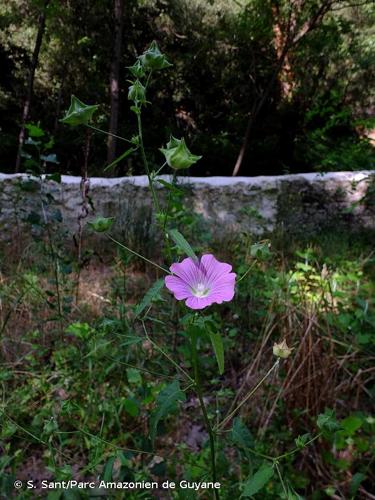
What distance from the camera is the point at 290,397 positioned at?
1609 mm

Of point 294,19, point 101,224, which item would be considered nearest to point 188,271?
point 101,224

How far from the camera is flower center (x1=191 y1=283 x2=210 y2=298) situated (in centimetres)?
79

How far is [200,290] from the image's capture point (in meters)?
0.81

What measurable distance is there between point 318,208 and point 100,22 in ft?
17.5

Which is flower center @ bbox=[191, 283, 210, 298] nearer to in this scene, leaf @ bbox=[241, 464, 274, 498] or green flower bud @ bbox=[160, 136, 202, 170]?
green flower bud @ bbox=[160, 136, 202, 170]

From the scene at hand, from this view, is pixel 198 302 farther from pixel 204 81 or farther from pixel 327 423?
pixel 204 81

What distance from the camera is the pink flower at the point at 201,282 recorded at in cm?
75

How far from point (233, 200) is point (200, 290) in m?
3.34

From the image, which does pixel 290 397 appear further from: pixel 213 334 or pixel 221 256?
pixel 221 256

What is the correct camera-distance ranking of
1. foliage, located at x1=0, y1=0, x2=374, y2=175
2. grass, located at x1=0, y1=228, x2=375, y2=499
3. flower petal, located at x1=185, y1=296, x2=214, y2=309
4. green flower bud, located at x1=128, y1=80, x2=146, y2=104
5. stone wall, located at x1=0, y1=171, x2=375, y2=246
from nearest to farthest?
flower petal, located at x1=185, y1=296, x2=214, y2=309, green flower bud, located at x1=128, y1=80, x2=146, y2=104, grass, located at x1=0, y1=228, x2=375, y2=499, stone wall, located at x1=0, y1=171, x2=375, y2=246, foliage, located at x1=0, y1=0, x2=374, y2=175

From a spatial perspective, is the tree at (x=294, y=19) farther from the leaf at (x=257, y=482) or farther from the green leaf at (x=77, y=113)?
the leaf at (x=257, y=482)

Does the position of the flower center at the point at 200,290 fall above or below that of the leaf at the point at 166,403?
above

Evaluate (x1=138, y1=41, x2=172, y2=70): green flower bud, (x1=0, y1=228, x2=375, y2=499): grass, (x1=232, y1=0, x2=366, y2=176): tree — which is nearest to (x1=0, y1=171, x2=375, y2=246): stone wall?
(x1=0, y1=228, x2=375, y2=499): grass

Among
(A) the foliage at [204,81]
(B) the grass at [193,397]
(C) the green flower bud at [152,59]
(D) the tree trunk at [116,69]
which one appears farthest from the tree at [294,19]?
(C) the green flower bud at [152,59]
